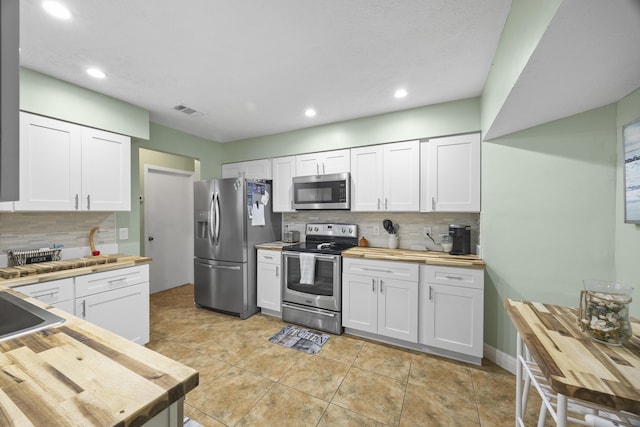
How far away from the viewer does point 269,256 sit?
326cm

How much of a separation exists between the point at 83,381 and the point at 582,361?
155cm

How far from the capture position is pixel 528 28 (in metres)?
1.18

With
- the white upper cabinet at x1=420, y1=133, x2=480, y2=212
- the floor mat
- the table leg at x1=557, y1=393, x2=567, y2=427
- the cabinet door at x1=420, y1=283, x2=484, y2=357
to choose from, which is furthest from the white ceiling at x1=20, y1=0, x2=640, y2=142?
the floor mat

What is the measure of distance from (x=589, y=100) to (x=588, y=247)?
975 millimetres

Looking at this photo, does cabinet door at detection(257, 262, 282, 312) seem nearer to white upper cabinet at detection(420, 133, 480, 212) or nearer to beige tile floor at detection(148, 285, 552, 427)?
beige tile floor at detection(148, 285, 552, 427)

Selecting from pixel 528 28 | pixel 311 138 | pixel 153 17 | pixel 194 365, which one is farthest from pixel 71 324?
pixel 311 138

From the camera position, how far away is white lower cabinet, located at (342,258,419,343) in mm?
2449

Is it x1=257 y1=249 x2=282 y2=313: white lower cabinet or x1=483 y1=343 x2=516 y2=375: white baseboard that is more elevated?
x1=257 y1=249 x2=282 y2=313: white lower cabinet

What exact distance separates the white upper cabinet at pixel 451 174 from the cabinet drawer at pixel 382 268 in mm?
693

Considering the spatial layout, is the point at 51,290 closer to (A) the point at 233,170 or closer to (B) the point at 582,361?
(A) the point at 233,170

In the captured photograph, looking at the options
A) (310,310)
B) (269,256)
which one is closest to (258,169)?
(269,256)

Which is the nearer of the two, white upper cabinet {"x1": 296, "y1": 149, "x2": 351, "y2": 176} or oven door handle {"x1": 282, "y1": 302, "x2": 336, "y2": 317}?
oven door handle {"x1": 282, "y1": 302, "x2": 336, "y2": 317}

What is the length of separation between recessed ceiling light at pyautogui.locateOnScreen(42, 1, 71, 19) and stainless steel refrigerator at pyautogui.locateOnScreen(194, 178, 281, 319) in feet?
6.30

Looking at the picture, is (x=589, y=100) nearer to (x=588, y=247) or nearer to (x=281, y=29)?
(x=588, y=247)
